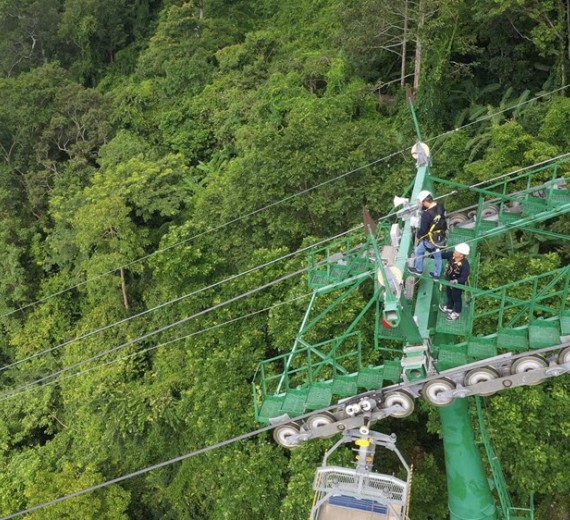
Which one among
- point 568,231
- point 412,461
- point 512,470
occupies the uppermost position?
point 568,231

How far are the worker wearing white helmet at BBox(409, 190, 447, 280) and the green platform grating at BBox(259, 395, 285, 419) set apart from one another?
8.63 ft

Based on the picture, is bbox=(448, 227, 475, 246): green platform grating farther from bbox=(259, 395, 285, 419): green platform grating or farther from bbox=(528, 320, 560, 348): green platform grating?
bbox=(259, 395, 285, 419): green platform grating

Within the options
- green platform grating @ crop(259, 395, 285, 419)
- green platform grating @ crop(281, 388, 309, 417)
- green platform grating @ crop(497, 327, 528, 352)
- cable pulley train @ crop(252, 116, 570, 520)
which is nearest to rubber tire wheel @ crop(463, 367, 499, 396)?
cable pulley train @ crop(252, 116, 570, 520)

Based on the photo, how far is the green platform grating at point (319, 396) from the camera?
713 cm

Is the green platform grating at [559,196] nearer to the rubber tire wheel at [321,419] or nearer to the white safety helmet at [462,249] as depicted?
the white safety helmet at [462,249]

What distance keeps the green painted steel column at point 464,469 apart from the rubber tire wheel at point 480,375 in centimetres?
83

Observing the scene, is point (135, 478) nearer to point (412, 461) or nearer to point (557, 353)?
point (412, 461)

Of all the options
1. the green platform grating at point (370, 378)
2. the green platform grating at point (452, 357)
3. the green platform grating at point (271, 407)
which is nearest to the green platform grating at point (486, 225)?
the green platform grating at point (452, 357)

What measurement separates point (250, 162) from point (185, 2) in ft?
76.4

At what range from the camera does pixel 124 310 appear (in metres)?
20.5

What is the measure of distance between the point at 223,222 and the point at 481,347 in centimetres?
1046

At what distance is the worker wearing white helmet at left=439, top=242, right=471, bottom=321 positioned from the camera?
7092 mm

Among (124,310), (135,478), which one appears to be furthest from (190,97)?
(135,478)

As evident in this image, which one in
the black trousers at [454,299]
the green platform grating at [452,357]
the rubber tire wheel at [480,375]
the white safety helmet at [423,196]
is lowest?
the rubber tire wheel at [480,375]
